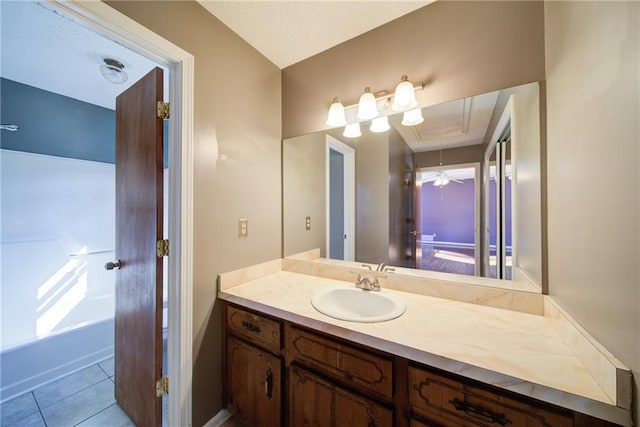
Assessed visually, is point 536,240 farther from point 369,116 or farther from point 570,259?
point 369,116

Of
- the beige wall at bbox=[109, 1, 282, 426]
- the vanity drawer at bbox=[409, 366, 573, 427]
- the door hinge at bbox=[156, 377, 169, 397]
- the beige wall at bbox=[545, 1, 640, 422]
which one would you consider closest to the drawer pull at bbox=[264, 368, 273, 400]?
the beige wall at bbox=[109, 1, 282, 426]

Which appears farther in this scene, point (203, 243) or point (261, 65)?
point (261, 65)

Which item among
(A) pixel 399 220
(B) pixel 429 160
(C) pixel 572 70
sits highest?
(C) pixel 572 70

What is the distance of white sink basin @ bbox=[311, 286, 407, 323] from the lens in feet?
3.88

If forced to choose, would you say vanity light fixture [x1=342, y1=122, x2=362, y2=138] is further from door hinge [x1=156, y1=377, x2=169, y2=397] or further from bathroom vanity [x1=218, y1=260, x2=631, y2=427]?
door hinge [x1=156, y1=377, x2=169, y2=397]

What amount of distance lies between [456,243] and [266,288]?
1.18 meters

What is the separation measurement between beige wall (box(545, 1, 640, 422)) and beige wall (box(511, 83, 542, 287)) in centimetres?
10

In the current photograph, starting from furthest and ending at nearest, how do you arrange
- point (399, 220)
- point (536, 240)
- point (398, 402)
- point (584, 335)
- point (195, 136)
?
point (399, 220) → point (195, 136) → point (536, 240) → point (398, 402) → point (584, 335)

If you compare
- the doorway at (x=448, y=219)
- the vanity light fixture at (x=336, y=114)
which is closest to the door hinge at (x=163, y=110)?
the vanity light fixture at (x=336, y=114)

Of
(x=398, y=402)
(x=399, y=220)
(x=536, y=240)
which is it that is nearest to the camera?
(x=398, y=402)

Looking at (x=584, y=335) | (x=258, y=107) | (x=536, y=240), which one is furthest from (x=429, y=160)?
(x=258, y=107)

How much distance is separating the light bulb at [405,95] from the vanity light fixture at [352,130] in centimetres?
32

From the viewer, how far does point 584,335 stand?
26.8 inches

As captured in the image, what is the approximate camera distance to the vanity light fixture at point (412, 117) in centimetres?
132
